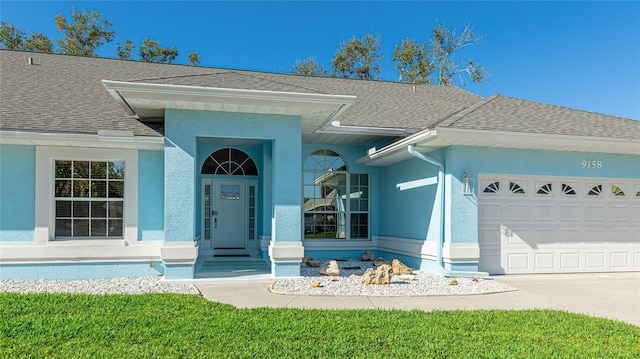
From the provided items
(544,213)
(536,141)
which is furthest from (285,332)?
(544,213)

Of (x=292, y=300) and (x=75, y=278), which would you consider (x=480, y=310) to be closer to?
(x=292, y=300)

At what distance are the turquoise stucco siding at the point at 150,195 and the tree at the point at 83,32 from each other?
71.4ft

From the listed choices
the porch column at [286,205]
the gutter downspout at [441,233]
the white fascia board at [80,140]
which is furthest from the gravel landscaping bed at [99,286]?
the gutter downspout at [441,233]

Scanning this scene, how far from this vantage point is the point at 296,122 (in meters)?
9.44

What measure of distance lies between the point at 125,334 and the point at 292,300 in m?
2.92

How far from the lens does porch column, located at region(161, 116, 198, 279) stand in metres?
8.73

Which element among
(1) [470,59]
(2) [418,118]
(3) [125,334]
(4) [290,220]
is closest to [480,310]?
(4) [290,220]

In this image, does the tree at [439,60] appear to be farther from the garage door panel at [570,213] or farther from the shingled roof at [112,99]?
the garage door panel at [570,213]

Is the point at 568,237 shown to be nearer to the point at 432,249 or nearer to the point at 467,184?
the point at 467,184

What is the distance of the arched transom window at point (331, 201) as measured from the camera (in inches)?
504

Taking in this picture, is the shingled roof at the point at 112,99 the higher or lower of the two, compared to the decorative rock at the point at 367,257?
higher

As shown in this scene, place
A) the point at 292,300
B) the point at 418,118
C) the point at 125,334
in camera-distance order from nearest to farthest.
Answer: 1. the point at 125,334
2. the point at 292,300
3. the point at 418,118

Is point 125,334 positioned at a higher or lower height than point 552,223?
lower

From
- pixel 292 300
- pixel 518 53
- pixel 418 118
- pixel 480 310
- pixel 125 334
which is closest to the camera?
pixel 125 334
